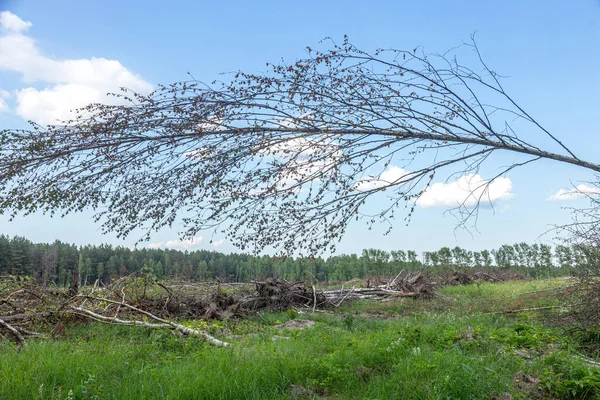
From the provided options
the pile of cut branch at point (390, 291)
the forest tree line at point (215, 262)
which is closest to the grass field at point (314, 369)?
the forest tree line at point (215, 262)

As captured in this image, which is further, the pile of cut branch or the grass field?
the pile of cut branch

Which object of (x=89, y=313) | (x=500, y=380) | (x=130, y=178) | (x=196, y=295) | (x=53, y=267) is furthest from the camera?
(x=53, y=267)

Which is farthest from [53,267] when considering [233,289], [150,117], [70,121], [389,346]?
[389,346]

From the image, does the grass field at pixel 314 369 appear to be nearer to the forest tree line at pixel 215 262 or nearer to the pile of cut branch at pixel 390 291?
the forest tree line at pixel 215 262

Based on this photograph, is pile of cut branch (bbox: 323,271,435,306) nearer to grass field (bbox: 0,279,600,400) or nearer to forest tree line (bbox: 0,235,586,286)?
forest tree line (bbox: 0,235,586,286)

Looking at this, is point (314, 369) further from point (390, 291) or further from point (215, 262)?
point (215, 262)

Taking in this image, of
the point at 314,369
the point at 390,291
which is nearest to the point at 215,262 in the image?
the point at 390,291

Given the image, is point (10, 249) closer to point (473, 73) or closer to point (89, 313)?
point (89, 313)

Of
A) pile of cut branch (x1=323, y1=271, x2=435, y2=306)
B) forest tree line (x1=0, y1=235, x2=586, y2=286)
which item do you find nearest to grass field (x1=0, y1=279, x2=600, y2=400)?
forest tree line (x1=0, y1=235, x2=586, y2=286)

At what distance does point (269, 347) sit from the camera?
5023 millimetres

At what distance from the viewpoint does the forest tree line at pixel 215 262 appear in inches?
427

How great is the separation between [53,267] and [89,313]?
350 inches

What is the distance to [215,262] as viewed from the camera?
57.8 ft

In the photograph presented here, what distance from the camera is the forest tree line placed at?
1084cm
